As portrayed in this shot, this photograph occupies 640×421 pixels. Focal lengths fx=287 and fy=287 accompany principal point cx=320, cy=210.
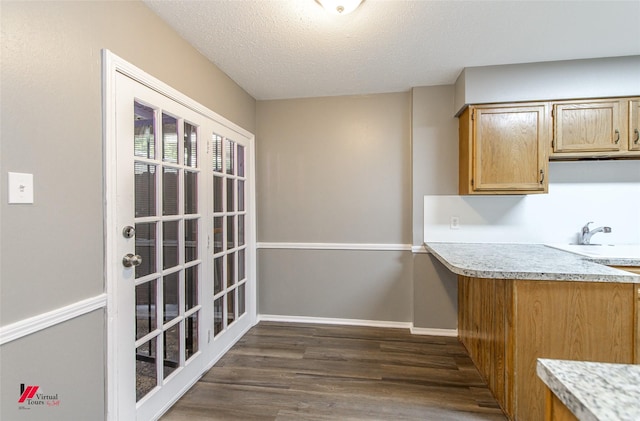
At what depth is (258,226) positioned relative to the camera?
3174 mm

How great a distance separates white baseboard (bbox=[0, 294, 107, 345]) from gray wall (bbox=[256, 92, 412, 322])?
1907mm

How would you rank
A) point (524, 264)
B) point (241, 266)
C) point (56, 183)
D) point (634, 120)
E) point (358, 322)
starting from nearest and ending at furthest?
1. point (56, 183)
2. point (524, 264)
3. point (634, 120)
4. point (241, 266)
5. point (358, 322)

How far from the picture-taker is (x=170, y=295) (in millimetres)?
1829

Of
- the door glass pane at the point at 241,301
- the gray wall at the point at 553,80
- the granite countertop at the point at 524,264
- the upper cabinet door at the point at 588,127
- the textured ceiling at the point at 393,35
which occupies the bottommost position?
the door glass pane at the point at 241,301

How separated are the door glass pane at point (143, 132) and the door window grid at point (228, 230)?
625 mm

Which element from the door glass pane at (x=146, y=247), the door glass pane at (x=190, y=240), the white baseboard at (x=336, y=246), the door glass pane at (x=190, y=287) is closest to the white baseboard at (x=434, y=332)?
the white baseboard at (x=336, y=246)

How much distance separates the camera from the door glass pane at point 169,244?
178cm

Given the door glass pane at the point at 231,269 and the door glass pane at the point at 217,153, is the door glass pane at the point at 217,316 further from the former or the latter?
the door glass pane at the point at 217,153

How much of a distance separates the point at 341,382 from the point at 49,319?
1.74m

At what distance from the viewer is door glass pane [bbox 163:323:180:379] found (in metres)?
1.83

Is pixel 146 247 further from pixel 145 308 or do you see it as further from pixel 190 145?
pixel 190 145

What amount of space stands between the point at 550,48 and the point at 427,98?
0.94 m

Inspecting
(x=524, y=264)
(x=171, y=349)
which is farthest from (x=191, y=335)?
(x=524, y=264)

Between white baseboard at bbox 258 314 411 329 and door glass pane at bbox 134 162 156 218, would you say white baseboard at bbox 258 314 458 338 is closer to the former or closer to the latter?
white baseboard at bbox 258 314 411 329
